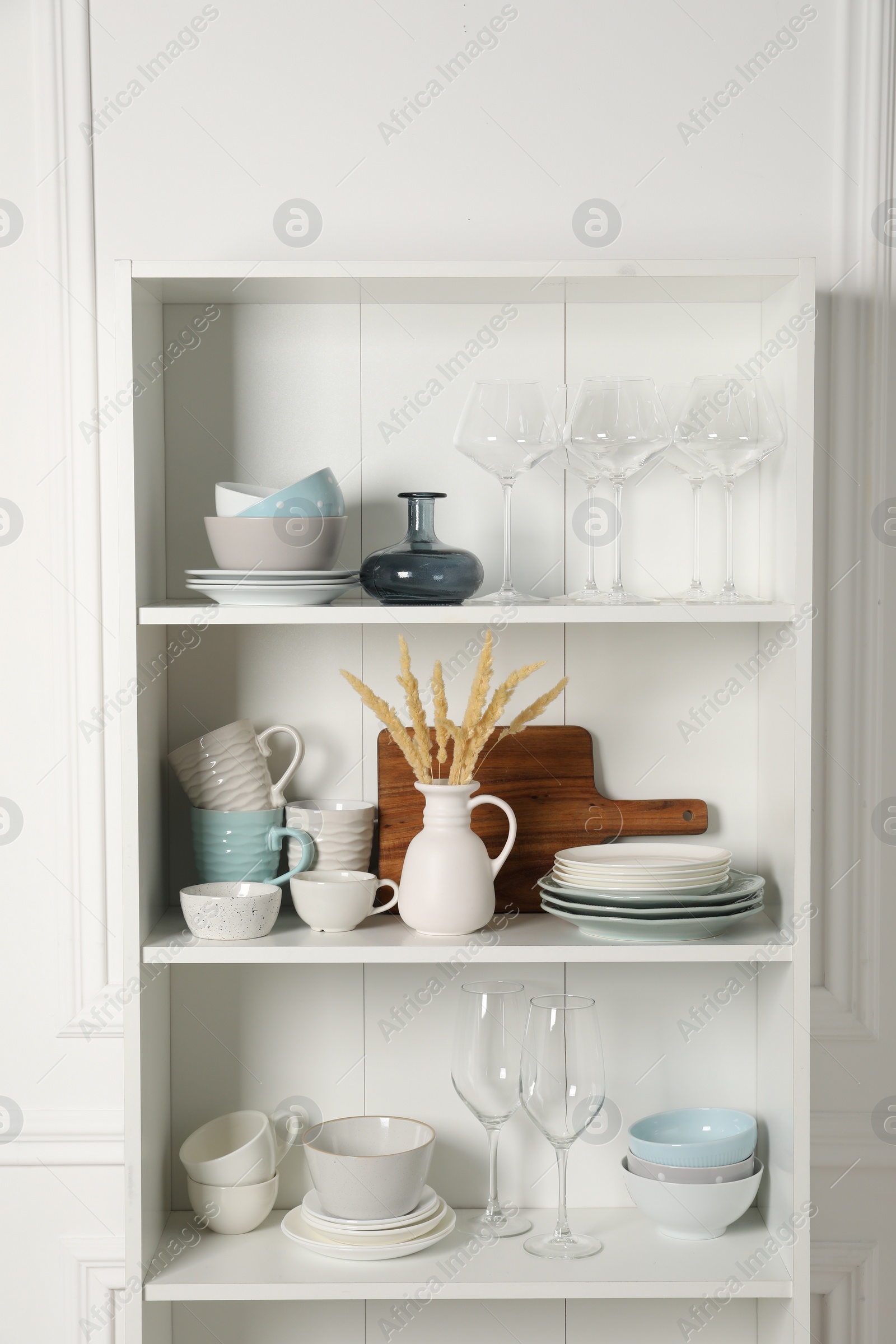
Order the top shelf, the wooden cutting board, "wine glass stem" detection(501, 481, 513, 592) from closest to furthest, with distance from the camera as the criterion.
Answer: the top shelf, "wine glass stem" detection(501, 481, 513, 592), the wooden cutting board

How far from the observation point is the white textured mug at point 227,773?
1441mm

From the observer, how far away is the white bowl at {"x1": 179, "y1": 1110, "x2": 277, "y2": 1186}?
4.68 ft

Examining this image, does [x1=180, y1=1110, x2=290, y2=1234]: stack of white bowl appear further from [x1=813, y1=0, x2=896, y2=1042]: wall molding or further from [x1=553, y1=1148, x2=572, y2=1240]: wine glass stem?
[x1=813, y1=0, x2=896, y2=1042]: wall molding

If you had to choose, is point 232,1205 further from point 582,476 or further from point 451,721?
point 582,476

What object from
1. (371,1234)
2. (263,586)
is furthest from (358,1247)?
(263,586)

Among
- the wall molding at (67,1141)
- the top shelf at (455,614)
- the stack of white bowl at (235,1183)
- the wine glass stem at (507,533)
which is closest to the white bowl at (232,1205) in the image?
the stack of white bowl at (235,1183)

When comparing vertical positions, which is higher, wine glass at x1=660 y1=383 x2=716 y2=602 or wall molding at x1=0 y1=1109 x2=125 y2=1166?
wine glass at x1=660 y1=383 x2=716 y2=602

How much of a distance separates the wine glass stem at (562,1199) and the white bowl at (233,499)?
89 cm

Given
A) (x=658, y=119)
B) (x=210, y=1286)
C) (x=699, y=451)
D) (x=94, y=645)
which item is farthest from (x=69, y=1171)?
(x=658, y=119)

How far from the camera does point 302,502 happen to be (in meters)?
1.34

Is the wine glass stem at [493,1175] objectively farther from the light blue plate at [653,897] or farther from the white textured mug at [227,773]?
the white textured mug at [227,773]

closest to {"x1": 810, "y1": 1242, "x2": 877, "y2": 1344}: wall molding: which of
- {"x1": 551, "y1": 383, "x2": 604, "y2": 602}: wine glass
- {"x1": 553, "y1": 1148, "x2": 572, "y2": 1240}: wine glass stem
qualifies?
{"x1": 553, "y1": 1148, "x2": 572, "y2": 1240}: wine glass stem

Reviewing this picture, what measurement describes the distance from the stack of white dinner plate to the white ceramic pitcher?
0.28ft

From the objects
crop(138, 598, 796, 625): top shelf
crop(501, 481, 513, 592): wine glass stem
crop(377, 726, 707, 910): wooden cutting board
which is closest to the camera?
crop(138, 598, 796, 625): top shelf
